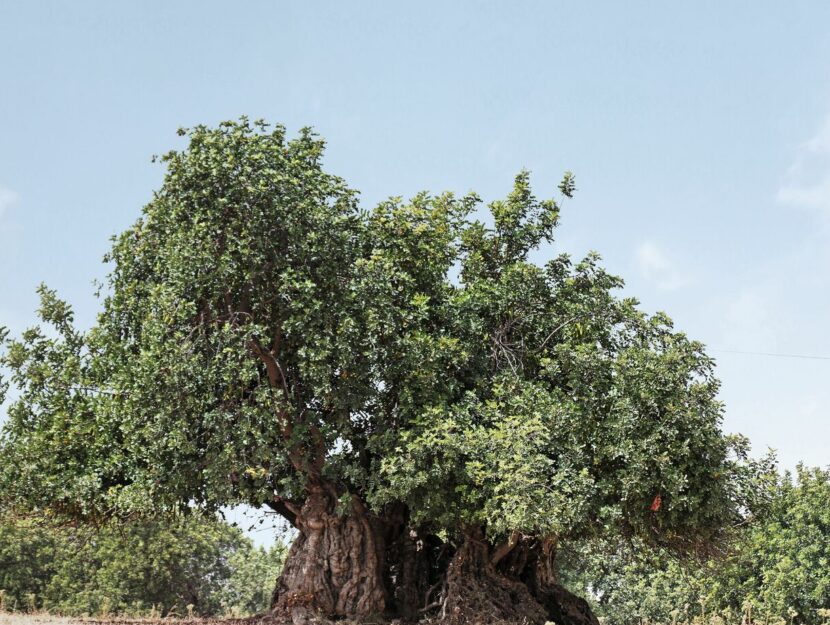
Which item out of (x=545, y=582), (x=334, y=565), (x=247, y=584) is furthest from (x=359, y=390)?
(x=247, y=584)

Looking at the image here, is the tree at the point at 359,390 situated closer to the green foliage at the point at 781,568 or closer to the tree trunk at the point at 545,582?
the tree trunk at the point at 545,582

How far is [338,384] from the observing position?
1659cm

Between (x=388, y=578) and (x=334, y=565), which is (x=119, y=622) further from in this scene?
(x=388, y=578)

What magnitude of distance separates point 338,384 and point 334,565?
169 inches

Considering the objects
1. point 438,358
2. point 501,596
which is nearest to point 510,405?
point 438,358

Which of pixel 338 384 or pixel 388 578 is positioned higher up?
pixel 338 384

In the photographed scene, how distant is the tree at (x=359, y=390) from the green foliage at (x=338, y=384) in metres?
0.05

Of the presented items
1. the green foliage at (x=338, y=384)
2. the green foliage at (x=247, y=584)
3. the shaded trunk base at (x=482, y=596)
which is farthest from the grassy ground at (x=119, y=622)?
the green foliage at (x=247, y=584)

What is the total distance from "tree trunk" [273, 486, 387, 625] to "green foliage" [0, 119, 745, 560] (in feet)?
2.29

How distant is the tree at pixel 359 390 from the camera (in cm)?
1587

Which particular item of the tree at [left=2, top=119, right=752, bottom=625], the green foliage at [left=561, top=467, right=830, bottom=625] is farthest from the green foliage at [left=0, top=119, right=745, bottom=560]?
the green foliage at [left=561, top=467, right=830, bottom=625]

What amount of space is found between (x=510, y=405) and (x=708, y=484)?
383cm

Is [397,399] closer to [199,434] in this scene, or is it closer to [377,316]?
[377,316]

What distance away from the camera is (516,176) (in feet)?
63.2
